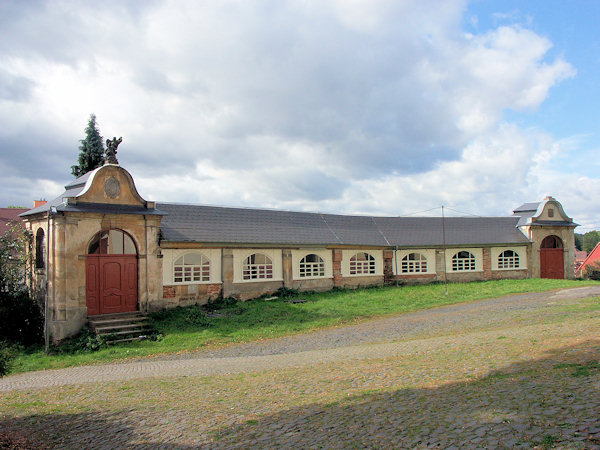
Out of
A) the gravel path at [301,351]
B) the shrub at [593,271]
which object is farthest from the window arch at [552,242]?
the gravel path at [301,351]

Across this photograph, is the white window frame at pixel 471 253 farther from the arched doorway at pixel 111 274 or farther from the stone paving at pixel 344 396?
the arched doorway at pixel 111 274

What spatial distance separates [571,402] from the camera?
5.88 metres

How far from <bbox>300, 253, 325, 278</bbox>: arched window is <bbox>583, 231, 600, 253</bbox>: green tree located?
285 feet

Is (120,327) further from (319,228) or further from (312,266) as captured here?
(319,228)

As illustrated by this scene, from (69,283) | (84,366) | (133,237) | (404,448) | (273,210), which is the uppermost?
(273,210)

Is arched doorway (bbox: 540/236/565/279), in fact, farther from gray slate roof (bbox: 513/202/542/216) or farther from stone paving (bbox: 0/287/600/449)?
stone paving (bbox: 0/287/600/449)

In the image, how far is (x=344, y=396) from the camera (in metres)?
7.81

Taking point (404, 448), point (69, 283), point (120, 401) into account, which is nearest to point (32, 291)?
point (69, 283)

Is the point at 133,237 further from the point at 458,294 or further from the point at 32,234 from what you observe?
the point at 458,294

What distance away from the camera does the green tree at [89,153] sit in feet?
123

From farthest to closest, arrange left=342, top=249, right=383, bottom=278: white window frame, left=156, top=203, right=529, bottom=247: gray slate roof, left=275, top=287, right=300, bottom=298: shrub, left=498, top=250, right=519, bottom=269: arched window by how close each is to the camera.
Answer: left=498, top=250, right=519, bottom=269: arched window → left=342, top=249, right=383, bottom=278: white window frame → left=275, top=287, right=300, bottom=298: shrub → left=156, top=203, right=529, bottom=247: gray slate roof

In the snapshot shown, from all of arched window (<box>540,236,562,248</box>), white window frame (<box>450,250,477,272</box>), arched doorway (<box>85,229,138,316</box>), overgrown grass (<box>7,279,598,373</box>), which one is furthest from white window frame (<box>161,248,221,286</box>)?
arched window (<box>540,236,562,248</box>)

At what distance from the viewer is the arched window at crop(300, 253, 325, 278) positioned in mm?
24891

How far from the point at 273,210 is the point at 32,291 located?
13.1m
